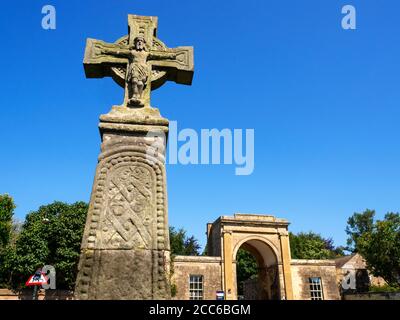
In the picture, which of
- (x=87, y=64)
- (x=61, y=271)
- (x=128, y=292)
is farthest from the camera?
(x=61, y=271)

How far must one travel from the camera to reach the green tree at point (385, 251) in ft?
106

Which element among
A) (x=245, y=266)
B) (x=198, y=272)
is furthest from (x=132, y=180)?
(x=245, y=266)

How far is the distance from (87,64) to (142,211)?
2.67 m

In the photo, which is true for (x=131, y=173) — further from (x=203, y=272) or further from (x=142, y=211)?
(x=203, y=272)

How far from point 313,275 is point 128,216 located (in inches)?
1248

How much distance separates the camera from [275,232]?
3064 centimetres

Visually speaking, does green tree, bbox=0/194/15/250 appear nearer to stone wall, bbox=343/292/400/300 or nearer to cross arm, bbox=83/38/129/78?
cross arm, bbox=83/38/129/78

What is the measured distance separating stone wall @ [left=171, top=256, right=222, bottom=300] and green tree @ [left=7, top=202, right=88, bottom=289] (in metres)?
8.71

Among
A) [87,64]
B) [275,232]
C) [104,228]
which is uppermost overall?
[275,232]

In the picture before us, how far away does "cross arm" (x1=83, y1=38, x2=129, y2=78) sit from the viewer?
5.07 meters

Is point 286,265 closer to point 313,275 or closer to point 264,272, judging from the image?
point 264,272

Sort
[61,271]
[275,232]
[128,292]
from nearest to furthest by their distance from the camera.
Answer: [128,292] < [61,271] < [275,232]

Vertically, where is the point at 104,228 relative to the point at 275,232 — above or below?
below
